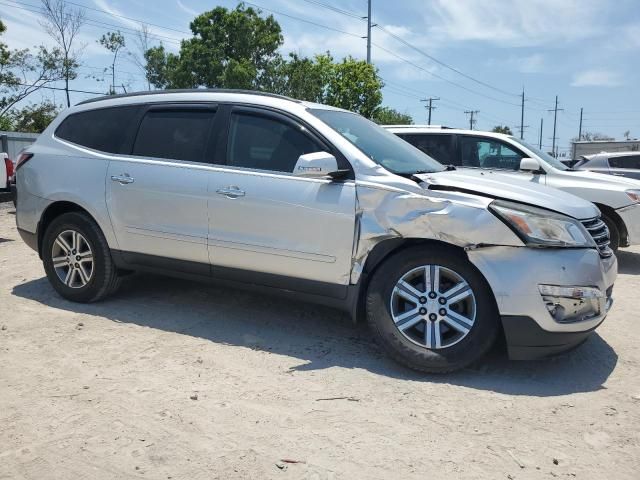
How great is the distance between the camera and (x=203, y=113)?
4656mm

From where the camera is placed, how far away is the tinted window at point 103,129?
4996mm

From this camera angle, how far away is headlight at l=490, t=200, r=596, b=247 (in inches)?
137

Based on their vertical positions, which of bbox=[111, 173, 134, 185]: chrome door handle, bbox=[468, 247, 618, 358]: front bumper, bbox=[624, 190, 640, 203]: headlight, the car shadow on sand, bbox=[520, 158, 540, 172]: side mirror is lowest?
the car shadow on sand

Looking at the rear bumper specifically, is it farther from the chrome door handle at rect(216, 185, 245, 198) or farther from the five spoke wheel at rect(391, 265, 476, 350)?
the chrome door handle at rect(216, 185, 245, 198)

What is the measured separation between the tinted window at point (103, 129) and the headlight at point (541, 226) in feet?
10.6

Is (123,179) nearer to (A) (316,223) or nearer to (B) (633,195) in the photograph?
(A) (316,223)

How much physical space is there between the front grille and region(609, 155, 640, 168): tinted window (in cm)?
844

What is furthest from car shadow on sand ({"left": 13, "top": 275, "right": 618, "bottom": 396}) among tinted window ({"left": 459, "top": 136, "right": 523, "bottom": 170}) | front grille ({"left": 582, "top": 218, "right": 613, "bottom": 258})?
tinted window ({"left": 459, "top": 136, "right": 523, "bottom": 170})

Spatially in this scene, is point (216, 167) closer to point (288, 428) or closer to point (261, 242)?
point (261, 242)

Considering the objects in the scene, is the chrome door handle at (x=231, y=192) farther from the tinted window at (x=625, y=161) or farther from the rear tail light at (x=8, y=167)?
the tinted window at (x=625, y=161)

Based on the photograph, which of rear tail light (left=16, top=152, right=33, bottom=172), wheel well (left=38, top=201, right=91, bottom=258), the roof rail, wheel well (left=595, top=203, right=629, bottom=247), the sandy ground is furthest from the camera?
wheel well (left=595, top=203, right=629, bottom=247)

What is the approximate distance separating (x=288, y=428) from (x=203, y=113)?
2725 mm

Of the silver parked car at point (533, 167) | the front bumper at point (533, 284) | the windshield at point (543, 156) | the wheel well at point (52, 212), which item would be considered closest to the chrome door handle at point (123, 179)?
the wheel well at point (52, 212)

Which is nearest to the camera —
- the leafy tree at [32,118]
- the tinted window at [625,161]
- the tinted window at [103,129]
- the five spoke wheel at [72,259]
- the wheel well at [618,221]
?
the tinted window at [103,129]
